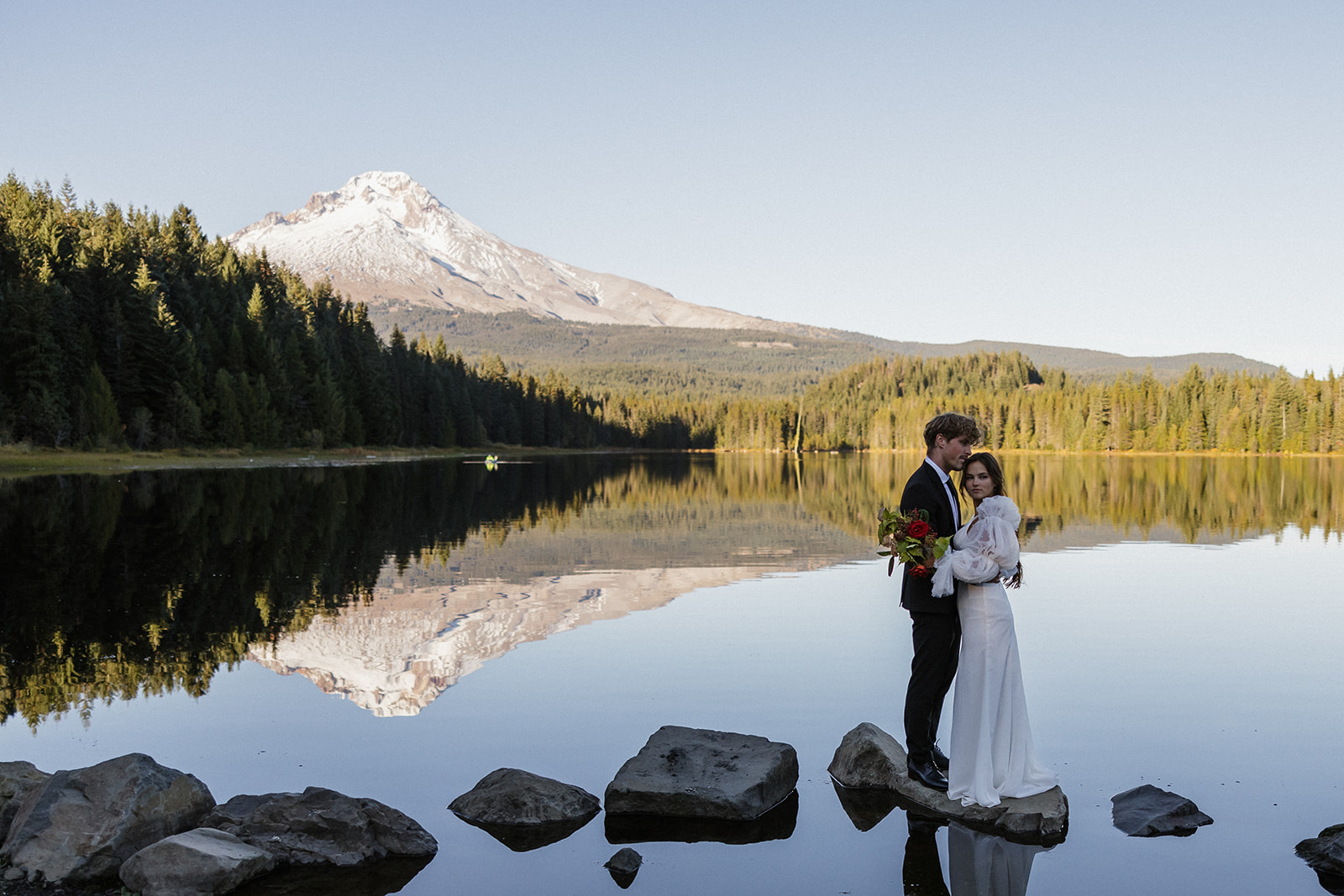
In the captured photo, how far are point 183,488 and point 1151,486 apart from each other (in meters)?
48.8

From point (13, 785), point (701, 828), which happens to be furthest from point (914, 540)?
point (13, 785)

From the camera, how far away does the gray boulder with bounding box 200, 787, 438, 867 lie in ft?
22.8

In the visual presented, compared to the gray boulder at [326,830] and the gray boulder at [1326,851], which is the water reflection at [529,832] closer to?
the gray boulder at [326,830]

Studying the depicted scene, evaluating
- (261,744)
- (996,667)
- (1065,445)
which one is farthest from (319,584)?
(1065,445)

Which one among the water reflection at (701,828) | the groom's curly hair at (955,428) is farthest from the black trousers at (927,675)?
the groom's curly hair at (955,428)

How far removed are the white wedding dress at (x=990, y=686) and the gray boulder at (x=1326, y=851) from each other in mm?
1644

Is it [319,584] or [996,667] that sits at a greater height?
[996,667]

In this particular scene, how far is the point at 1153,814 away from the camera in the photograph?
7.49m

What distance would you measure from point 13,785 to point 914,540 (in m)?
6.81

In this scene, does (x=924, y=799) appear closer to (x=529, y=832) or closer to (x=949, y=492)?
(x=949, y=492)

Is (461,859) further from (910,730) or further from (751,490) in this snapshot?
(751,490)

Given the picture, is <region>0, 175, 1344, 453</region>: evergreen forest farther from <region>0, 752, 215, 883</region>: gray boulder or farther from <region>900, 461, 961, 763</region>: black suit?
<region>900, 461, 961, 763</region>: black suit

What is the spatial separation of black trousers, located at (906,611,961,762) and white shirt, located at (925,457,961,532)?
733 mm

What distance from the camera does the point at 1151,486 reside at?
56.7 metres
